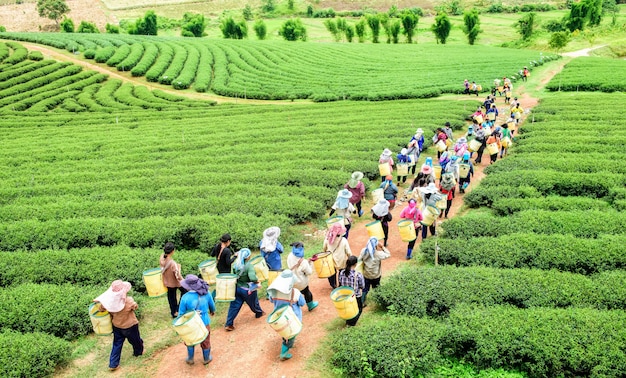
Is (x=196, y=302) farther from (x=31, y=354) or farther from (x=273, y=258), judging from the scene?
(x=31, y=354)

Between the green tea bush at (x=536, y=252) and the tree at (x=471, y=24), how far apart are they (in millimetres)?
69004

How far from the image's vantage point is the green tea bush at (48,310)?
10.2 m

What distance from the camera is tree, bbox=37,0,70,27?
88812mm

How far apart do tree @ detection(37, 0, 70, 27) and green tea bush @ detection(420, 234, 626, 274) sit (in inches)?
3879

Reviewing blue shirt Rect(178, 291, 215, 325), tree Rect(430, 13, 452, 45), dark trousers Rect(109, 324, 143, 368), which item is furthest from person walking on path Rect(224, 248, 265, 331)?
tree Rect(430, 13, 452, 45)

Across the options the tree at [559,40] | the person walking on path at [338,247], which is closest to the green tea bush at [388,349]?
the person walking on path at [338,247]

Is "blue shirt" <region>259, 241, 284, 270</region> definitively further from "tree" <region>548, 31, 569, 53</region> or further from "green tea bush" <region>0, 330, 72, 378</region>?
"tree" <region>548, 31, 569, 53</region>

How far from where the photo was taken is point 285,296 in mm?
9047

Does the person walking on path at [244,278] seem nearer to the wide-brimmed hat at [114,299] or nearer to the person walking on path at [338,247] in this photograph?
the person walking on path at [338,247]

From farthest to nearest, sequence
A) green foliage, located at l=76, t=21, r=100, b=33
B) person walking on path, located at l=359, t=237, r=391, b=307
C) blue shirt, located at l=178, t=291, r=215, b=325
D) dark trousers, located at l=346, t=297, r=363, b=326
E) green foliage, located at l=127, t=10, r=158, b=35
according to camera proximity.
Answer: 1. green foliage, located at l=76, t=21, r=100, b=33
2. green foliage, located at l=127, t=10, r=158, b=35
3. person walking on path, located at l=359, t=237, r=391, b=307
4. dark trousers, located at l=346, t=297, r=363, b=326
5. blue shirt, located at l=178, t=291, r=215, b=325

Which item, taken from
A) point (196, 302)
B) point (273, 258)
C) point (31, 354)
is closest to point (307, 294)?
point (273, 258)

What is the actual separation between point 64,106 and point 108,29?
5329cm

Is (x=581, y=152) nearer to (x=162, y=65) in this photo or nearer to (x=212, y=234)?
(x=212, y=234)

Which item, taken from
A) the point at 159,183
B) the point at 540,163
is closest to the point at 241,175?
the point at 159,183
